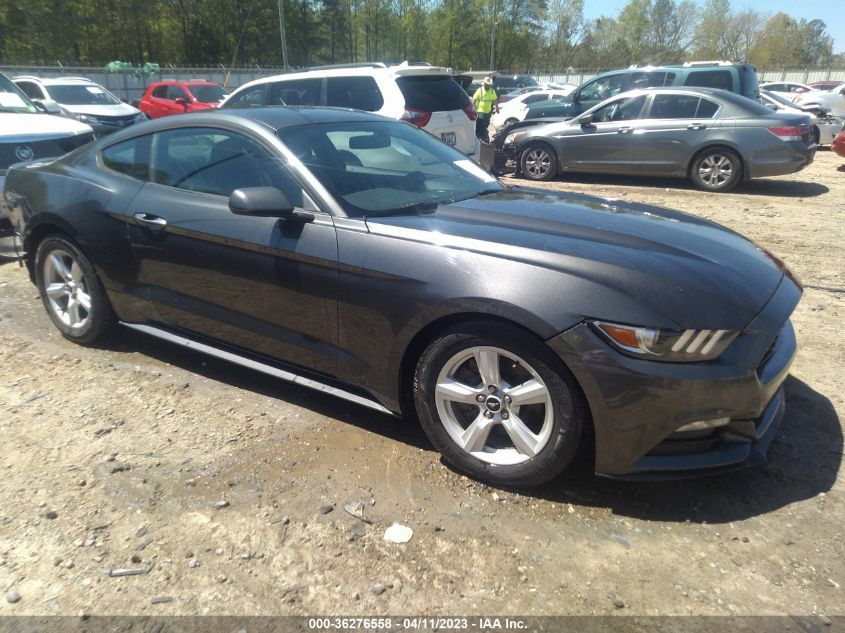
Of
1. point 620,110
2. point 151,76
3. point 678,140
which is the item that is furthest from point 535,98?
point 151,76

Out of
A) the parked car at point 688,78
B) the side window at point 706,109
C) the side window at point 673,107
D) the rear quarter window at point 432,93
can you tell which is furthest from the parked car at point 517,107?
the rear quarter window at point 432,93

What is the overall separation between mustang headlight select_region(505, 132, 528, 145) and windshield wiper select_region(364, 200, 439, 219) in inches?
342

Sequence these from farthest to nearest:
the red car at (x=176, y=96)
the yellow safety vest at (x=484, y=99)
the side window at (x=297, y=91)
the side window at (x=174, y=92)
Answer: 1. the side window at (x=174, y=92)
2. the red car at (x=176, y=96)
3. the yellow safety vest at (x=484, y=99)
4. the side window at (x=297, y=91)

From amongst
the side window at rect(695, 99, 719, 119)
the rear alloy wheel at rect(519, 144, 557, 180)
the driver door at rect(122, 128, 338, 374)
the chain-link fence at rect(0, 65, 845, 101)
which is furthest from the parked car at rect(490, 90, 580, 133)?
the driver door at rect(122, 128, 338, 374)

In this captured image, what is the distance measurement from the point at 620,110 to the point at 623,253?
348 inches

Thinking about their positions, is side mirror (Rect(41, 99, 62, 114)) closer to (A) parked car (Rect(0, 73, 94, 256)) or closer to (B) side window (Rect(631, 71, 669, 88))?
(A) parked car (Rect(0, 73, 94, 256))

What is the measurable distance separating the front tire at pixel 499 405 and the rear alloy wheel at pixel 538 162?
907 cm

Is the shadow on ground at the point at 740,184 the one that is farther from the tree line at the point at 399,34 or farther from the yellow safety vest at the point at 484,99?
the tree line at the point at 399,34

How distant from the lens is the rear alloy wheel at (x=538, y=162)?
11070 millimetres

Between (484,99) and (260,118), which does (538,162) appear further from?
(260,118)

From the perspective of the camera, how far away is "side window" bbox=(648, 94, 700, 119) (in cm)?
983

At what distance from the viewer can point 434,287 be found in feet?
8.63

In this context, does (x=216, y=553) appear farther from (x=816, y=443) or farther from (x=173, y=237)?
(x=816, y=443)

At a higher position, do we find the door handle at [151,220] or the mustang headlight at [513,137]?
the door handle at [151,220]
